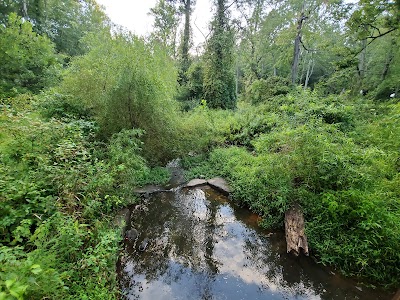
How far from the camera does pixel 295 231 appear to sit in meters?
3.66

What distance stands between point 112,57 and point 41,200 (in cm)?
366

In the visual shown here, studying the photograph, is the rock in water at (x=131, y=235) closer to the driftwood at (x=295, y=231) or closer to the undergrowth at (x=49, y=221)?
the undergrowth at (x=49, y=221)

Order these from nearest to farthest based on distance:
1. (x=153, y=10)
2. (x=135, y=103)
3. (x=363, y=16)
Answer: (x=135, y=103) → (x=363, y=16) → (x=153, y=10)

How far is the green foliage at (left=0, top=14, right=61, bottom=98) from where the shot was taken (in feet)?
20.6

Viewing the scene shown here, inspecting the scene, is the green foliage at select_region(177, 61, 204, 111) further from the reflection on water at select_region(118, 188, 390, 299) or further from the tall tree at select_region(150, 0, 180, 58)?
the reflection on water at select_region(118, 188, 390, 299)

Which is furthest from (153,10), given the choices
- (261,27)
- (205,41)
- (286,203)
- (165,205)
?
(286,203)

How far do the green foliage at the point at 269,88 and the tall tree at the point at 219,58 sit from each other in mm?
1783

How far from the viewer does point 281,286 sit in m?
3.01

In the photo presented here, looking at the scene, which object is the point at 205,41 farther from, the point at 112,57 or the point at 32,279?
the point at 32,279

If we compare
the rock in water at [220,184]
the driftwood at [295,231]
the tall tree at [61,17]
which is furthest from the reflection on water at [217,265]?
the tall tree at [61,17]

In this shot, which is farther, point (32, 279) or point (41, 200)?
point (41, 200)

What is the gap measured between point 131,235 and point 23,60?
266 inches

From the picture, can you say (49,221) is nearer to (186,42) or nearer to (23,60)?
(23,60)

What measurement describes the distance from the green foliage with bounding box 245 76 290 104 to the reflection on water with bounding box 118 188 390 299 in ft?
25.9
